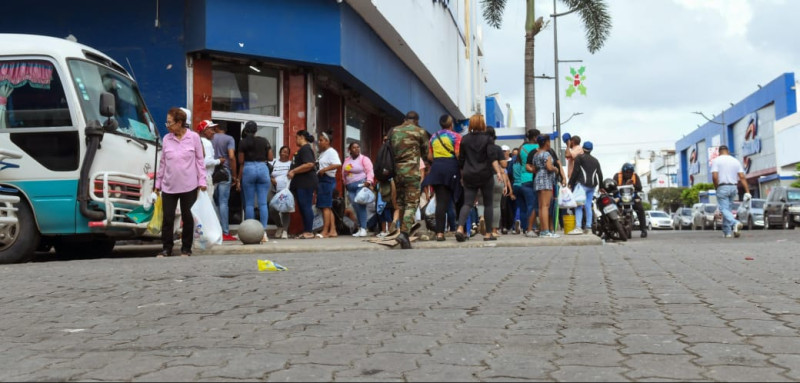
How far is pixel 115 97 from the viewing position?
31.2 ft

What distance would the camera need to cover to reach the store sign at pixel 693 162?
9153cm

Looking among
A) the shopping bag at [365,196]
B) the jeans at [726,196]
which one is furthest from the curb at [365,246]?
the jeans at [726,196]

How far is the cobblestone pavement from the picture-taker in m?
2.94

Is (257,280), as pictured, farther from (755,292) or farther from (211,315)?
(755,292)

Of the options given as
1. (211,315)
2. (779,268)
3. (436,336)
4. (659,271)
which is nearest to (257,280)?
(211,315)

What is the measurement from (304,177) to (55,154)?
14.4ft

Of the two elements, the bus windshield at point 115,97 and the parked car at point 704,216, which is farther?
the parked car at point 704,216

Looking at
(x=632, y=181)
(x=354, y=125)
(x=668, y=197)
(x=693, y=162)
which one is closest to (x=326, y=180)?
(x=354, y=125)

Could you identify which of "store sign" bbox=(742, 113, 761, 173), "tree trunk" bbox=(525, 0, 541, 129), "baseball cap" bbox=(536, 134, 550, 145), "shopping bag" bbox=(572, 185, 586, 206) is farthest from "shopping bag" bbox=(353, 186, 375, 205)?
"store sign" bbox=(742, 113, 761, 173)

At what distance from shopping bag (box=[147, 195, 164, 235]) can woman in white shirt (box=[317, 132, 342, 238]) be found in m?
3.53

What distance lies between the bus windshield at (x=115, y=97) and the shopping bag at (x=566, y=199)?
6.65 meters

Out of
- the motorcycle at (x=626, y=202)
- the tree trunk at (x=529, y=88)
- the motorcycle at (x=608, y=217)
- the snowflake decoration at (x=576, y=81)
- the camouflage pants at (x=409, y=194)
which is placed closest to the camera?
the camouflage pants at (x=409, y=194)

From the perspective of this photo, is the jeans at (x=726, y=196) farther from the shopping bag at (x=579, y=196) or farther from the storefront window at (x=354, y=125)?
the storefront window at (x=354, y=125)

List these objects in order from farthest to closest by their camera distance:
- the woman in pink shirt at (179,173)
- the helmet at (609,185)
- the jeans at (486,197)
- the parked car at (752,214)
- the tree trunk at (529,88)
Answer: the parked car at (752,214)
the tree trunk at (529,88)
the helmet at (609,185)
the jeans at (486,197)
the woman in pink shirt at (179,173)
